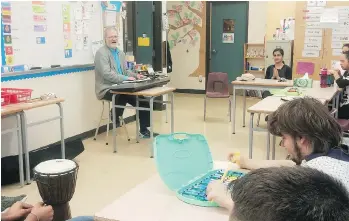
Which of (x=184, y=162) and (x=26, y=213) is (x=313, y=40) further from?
(x=26, y=213)

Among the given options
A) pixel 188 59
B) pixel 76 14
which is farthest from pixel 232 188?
pixel 188 59

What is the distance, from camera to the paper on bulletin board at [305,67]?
7.66 metres

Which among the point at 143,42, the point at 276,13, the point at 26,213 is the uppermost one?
the point at 276,13

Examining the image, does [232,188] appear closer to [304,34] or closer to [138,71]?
[138,71]

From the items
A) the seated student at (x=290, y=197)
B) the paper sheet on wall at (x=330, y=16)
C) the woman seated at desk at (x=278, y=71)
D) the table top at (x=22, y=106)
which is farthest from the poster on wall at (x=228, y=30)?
the seated student at (x=290, y=197)

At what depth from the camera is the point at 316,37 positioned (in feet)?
24.7

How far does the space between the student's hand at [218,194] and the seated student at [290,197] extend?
2.44 feet

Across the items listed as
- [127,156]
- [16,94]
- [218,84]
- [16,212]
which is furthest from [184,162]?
[218,84]

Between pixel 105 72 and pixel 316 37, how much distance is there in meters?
4.43

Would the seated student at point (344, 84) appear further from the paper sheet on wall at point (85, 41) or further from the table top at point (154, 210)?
the table top at point (154, 210)

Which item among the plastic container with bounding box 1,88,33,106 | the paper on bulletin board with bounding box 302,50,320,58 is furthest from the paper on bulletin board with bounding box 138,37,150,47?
the plastic container with bounding box 1,88,33,106

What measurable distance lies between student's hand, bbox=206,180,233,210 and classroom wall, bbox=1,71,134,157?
9.70ft

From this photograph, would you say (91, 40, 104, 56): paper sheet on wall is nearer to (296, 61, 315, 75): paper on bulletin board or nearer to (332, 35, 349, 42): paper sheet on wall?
(296, 61, 315, 75): paper on bulletin board

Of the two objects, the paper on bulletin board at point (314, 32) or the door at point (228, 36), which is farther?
the door at point (228, 36)
